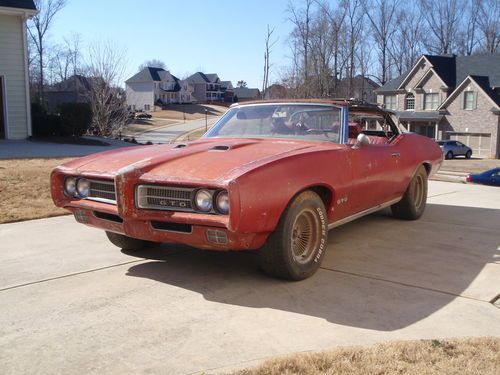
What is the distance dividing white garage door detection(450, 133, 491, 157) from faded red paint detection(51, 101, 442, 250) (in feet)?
145

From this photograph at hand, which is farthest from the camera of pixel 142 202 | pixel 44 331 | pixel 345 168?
pixel 345 168

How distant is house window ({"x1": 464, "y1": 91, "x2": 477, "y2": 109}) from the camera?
45.1 m

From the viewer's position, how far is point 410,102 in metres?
51.7

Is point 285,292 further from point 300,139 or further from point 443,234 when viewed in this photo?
point 443,234

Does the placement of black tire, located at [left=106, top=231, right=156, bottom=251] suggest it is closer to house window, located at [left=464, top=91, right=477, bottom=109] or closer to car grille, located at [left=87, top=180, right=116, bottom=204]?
car grille, located at [left=87, top=180, right=116, bottom=204]

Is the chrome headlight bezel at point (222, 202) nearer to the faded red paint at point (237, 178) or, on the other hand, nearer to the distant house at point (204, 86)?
the faded red paint at point (237, 178)

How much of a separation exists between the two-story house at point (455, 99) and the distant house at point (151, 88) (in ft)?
161

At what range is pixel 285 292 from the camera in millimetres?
4012

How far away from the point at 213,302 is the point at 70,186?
5.84ft

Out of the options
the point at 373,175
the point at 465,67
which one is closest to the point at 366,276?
the point at 373,175

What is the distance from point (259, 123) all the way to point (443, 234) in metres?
2.53

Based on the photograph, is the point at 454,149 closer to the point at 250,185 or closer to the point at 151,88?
the point at 250,185

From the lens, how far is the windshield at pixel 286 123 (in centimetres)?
517

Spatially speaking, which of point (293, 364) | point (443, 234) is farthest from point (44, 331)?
point (443, 234)
